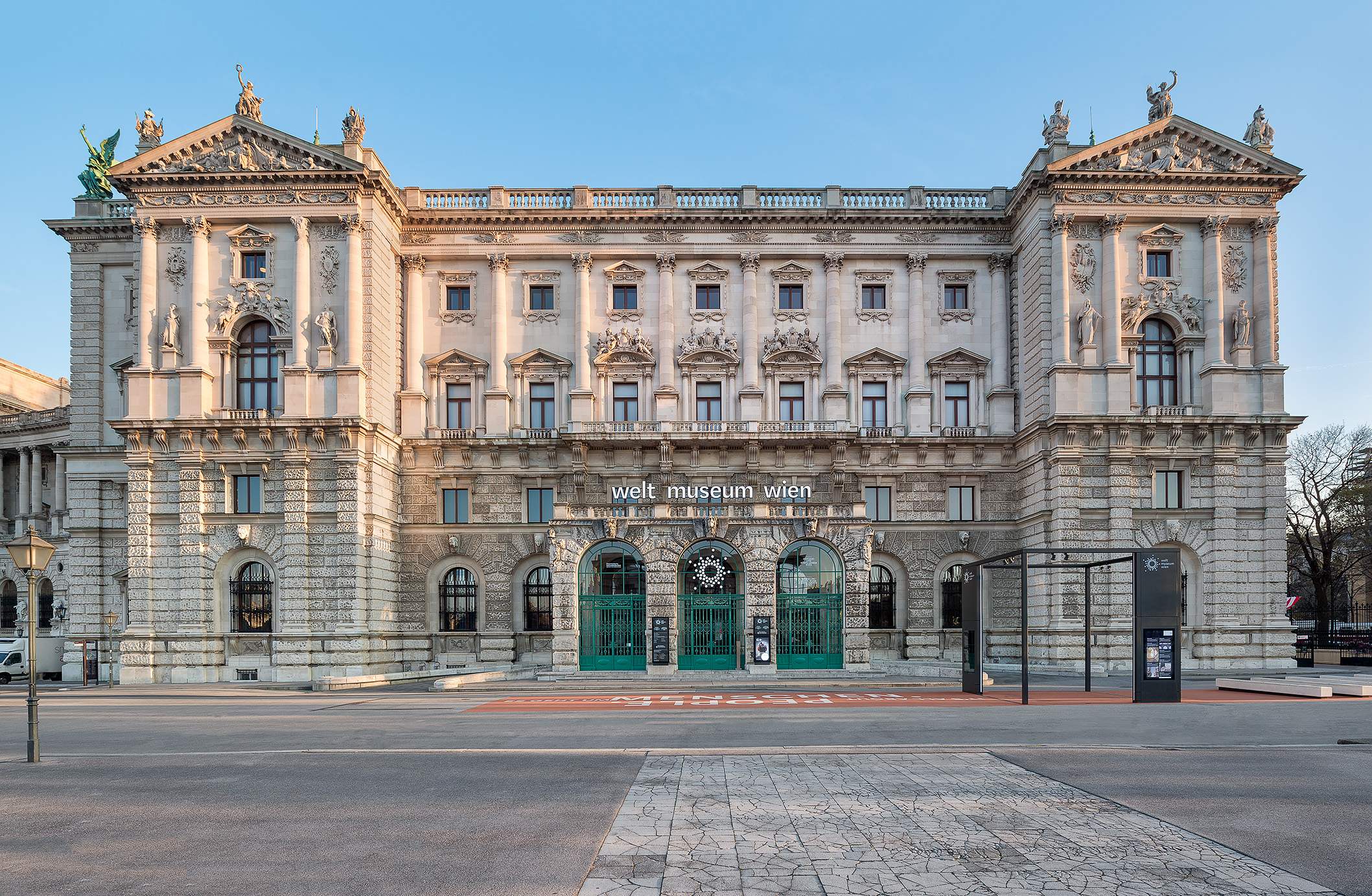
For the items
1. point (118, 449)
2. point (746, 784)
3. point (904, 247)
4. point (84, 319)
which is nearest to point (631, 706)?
point (746, 784)

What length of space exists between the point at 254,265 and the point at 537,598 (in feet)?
71.2

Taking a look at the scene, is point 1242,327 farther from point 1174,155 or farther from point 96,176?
point 96,176

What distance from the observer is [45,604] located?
69625mm

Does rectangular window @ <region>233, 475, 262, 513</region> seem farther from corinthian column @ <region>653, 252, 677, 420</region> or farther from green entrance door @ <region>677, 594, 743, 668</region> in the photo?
green entrance door @ <region>677, 594, 743, 668</region>

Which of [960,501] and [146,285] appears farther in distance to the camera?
[960,501]

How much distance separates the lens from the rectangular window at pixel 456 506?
177ft

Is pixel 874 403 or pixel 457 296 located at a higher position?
pixel 457 296

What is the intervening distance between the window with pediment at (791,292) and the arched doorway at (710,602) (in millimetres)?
14803

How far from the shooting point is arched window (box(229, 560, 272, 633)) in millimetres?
48281

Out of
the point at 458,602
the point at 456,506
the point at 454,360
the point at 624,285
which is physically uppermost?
the point at 624,285

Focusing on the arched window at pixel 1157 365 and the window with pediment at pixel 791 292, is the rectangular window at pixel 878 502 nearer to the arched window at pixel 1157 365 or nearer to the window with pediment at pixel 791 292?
the window with pediment at pixel 791 292

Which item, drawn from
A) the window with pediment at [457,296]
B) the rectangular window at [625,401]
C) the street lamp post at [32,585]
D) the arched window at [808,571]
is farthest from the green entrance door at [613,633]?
the street lamp post at [32,585]

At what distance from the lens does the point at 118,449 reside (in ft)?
175

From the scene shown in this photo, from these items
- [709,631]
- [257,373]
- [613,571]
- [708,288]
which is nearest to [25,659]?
[257,373]
